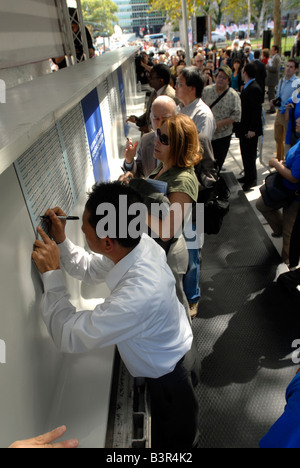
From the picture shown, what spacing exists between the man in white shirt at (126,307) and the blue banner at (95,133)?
98 centimetres

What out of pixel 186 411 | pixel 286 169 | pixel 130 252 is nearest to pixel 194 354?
pixel 186 411

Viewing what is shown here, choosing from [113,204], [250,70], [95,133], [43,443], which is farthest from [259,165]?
[43,443]

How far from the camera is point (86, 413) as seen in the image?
54.7 inches

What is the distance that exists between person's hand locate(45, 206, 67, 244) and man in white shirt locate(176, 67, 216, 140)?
2203mm

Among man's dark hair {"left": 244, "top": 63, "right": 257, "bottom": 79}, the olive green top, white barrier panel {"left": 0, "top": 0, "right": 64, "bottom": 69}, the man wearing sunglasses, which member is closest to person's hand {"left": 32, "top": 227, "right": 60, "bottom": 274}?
the olive green top

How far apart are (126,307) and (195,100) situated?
2768mm

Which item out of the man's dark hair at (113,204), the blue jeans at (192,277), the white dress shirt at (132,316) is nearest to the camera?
the white dress shirt at (132,316)

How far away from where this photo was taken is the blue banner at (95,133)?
90.7 inches

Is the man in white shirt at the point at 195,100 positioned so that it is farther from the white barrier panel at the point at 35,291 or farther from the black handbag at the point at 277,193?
the white barrier panel at the point at 35,291

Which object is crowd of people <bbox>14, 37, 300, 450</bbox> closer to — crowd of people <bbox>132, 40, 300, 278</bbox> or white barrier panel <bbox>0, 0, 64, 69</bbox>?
crowd of people <bbox>132, 40, 300, 278</bbox>

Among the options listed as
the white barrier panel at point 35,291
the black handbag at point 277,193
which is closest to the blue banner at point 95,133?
the white barrier panel at point 35,291

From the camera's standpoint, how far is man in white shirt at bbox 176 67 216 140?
331 centimetres

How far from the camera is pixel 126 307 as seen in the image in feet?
4.19

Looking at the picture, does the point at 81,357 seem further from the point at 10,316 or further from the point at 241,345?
the point at 241,345
